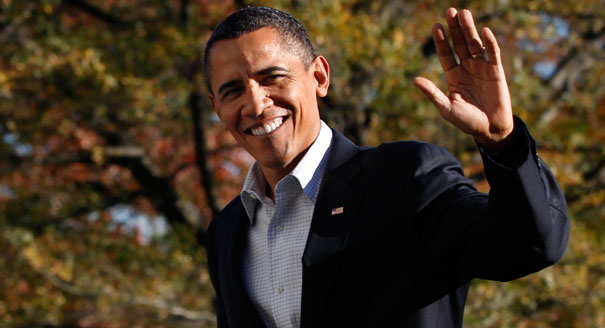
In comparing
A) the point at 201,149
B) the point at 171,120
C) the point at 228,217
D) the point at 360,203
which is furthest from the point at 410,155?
the point at 171,120

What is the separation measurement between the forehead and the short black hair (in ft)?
0.06

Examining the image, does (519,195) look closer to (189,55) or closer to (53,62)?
(189,55)

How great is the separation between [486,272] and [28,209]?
26.1 feet

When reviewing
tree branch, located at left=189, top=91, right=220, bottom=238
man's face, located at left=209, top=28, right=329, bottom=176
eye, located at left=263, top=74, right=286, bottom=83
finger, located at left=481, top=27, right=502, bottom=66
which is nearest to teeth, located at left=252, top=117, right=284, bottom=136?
man's face, located at left=209, top=28, right=329, bottom=176

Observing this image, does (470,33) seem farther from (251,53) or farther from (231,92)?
(231,92)

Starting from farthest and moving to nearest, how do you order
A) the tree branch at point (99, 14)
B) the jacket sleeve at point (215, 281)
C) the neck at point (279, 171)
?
the tree branch at point (99, 14) → the jacket sleeve at point (215, 281) → the neck at point (279, 171)

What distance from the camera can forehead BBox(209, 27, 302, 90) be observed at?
7.43ft

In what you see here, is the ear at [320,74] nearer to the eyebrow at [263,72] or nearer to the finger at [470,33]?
the eyebrow at [263,72]

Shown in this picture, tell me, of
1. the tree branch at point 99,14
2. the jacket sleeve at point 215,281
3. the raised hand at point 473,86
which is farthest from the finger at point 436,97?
the tree branch at point 99,14

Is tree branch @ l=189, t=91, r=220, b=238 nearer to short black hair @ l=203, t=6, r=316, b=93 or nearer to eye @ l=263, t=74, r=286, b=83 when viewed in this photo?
short black hair @ l=203, t=6, r=316, b=93

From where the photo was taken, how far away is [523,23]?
8195 millimetres

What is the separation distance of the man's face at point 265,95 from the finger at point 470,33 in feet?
A: 1.97

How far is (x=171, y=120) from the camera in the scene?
32.3ft

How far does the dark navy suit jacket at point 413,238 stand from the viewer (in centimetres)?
180
